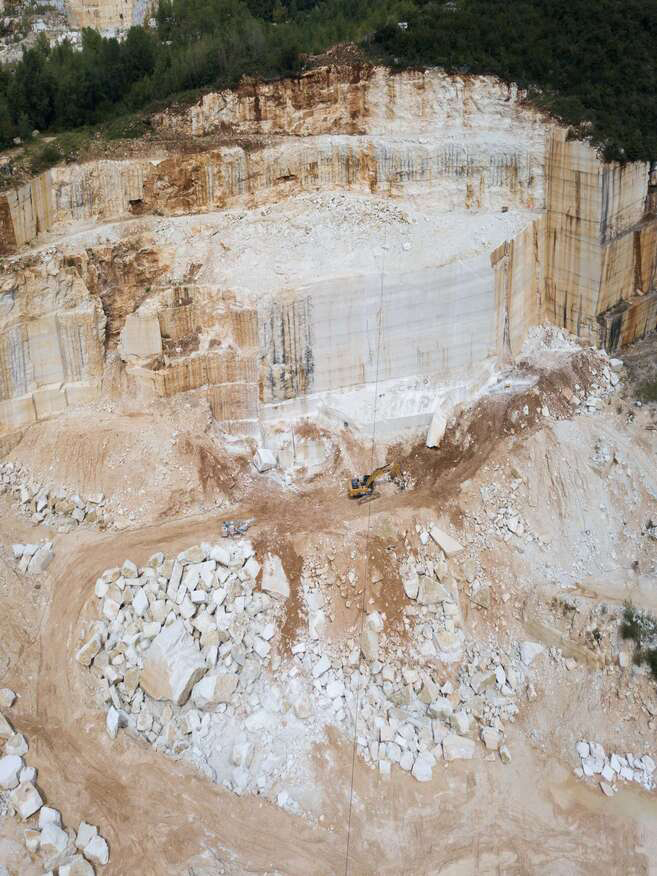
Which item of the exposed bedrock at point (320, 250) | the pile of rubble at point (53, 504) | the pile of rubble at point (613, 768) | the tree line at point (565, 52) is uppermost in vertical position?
the tree line at point (565, 52)

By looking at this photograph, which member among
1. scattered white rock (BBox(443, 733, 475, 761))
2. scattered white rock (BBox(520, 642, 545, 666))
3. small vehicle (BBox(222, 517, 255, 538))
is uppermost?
small vehicle (BBox(222, 517, 255, 538))

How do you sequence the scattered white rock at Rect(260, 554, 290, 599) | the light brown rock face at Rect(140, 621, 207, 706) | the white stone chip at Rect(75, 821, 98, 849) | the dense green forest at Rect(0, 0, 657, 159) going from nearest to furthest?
the white stone chip at Rect(75, 821, 98, 849), the light brown rock face at Rect(140, 621, 207, 706), the scattered white rock at Rect(260, 554, 290, 599), the dense green forest at Rect(0, 0, 657, 159)

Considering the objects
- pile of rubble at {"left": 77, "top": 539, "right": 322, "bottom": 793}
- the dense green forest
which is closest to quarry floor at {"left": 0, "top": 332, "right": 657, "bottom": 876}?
pile of rubble at {"left": 77, "top": 539, "right": 322, "bottom": 793}

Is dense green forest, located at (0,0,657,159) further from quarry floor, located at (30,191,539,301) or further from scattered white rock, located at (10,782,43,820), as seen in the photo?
scattered white rock, located at (10,782,43,820)

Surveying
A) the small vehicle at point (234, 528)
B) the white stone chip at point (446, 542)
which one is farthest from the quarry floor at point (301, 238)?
the white stone chip at point (446, 542)

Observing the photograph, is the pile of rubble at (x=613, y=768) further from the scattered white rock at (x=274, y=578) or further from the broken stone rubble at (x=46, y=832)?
the broken stone rubble at (x=46, y=832)

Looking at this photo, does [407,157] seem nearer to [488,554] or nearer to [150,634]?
[488,554]

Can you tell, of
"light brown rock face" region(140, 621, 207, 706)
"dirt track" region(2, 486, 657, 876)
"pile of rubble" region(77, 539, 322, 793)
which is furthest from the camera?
"light brown rock face" region(140, 621, 207, 706)
